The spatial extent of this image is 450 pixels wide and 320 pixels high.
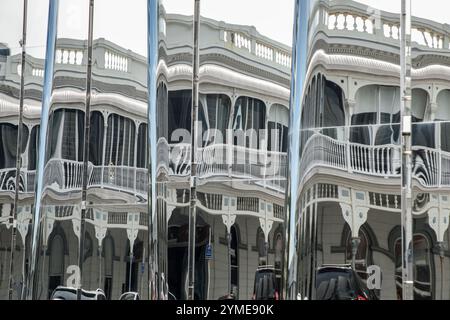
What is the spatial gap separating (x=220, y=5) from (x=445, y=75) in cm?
201

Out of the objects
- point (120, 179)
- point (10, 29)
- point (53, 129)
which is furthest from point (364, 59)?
point (10, 29)

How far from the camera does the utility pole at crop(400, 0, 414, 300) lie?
23.5 feet

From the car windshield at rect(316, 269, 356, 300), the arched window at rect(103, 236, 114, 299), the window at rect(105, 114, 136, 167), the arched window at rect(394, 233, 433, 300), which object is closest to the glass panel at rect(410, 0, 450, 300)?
the arched window at rect(394, 233, 433, 300)

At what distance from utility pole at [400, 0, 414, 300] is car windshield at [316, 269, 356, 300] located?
430 millimetres

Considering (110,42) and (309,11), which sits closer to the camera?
(309,11)

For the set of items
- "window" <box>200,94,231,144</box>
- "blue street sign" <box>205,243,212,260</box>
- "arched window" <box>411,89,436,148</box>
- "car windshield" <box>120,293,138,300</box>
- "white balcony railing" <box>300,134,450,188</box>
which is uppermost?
"window" <box>200,94,231,144</box>

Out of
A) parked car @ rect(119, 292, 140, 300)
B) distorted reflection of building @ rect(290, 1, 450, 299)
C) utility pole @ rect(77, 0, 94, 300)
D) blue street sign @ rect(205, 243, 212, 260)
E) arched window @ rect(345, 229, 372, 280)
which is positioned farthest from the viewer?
utility pole @ rect(77, 0, 94, 300)

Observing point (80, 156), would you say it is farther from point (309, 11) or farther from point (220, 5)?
point (309, 11)

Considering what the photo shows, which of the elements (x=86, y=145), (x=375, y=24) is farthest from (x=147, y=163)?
(x=375, y=24)

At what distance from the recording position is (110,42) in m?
9.09

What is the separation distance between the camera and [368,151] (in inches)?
294

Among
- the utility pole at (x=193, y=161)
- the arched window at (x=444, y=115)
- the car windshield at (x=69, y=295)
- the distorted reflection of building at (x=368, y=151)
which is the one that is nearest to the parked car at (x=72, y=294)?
the car windshield at (x=69, y=295)

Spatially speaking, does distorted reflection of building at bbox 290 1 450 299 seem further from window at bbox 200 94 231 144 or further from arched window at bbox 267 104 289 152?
window at bbox 200 94 231 144
